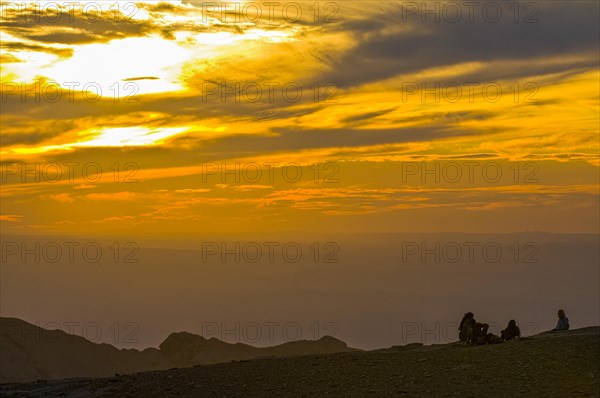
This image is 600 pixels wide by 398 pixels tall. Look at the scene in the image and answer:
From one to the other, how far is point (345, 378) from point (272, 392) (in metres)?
2.71

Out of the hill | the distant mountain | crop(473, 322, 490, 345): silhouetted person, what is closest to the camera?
the hill

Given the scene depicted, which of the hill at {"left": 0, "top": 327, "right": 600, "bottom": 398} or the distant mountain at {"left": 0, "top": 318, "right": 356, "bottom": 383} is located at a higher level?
the hill at {"left": 0, "top": 327, "right": 600, "bottom": 398}

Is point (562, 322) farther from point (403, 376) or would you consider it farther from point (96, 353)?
point (96, 353)

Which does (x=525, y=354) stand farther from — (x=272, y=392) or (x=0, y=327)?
(x=0, y=327)

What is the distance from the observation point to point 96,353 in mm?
119562

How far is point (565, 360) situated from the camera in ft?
102

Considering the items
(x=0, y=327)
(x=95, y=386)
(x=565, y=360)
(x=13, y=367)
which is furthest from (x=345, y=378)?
(x=0, y=327)

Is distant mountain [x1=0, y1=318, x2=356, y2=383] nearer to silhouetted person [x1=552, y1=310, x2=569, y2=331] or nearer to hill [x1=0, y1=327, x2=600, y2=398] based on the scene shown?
silhouetted person [x1=552, y1=310, x2=569, y2=331]

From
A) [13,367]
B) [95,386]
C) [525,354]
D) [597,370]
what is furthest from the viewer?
[13,367]

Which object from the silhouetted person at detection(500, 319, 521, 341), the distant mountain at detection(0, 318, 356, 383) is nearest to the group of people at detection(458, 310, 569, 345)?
the silhouetted person at detection(500, 319, 521, 341)

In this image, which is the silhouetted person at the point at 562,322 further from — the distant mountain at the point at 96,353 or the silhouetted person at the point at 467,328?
the distant mountain at the point at 96,353

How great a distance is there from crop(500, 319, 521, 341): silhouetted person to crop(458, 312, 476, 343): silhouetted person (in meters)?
1.38

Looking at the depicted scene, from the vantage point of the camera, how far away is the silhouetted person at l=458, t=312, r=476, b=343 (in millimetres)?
37062

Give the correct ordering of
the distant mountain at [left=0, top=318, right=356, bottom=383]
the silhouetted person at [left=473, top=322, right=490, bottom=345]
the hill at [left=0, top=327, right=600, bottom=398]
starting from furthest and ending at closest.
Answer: the distant mountain at [left=0, top=318, right=356, bottom=383]
the silhouetted person at [left=473, top=322, right=490, bottom=345]
the hill at [left=0, top=327, right=600, bottom=398]
